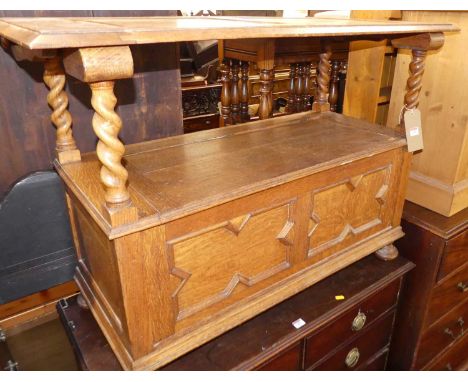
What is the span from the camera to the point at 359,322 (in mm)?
1595

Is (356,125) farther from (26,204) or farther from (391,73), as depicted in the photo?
(26,204)

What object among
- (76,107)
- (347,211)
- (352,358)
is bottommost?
(352,358)

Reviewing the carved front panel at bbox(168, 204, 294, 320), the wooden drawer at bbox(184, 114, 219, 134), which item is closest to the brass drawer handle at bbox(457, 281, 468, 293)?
the carved front panel at bbox(168, 204, 294, 320)

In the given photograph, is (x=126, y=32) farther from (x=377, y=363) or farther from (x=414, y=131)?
(x=377, y=363)

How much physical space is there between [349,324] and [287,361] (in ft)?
1.09

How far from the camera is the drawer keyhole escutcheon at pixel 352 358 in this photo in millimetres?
1646

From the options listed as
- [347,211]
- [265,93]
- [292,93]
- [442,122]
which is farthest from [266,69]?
[347,211]

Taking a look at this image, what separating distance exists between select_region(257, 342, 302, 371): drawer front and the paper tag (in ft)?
2.67

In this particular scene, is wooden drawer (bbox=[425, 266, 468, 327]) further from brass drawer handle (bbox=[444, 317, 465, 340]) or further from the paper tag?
the paper tag

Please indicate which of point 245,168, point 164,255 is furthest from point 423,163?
point 164,255

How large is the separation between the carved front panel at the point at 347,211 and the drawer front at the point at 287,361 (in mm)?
327

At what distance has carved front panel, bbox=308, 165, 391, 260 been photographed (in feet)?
4.35

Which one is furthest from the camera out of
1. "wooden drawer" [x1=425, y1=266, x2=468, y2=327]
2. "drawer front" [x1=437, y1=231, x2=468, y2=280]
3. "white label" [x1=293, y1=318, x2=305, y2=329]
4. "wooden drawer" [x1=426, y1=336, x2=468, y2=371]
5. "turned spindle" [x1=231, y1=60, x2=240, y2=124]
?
"turned spindle" [x1=231, y1=60, x2=240, y2=124]

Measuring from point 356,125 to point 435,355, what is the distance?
1.25m
